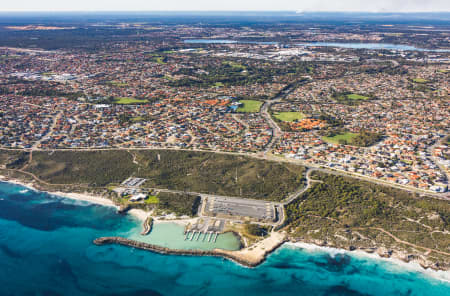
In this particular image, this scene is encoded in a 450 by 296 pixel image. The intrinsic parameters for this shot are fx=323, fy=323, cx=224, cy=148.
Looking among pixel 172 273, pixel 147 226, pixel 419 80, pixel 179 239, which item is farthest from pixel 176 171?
pixel 419 80

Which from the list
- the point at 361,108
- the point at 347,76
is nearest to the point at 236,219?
the point at 361,108

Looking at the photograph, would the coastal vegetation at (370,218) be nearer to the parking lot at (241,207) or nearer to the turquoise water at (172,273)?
the parking lot at (241,207)

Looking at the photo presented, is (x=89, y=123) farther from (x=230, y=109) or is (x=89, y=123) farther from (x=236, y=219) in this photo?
(x=236, y=219)

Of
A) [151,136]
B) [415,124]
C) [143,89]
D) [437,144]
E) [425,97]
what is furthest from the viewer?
[143,89]

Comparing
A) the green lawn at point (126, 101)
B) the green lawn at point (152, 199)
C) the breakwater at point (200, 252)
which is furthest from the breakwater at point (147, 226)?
the green lawn at point (126, 101)

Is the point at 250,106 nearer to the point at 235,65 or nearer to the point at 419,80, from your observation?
the point at 235,65
